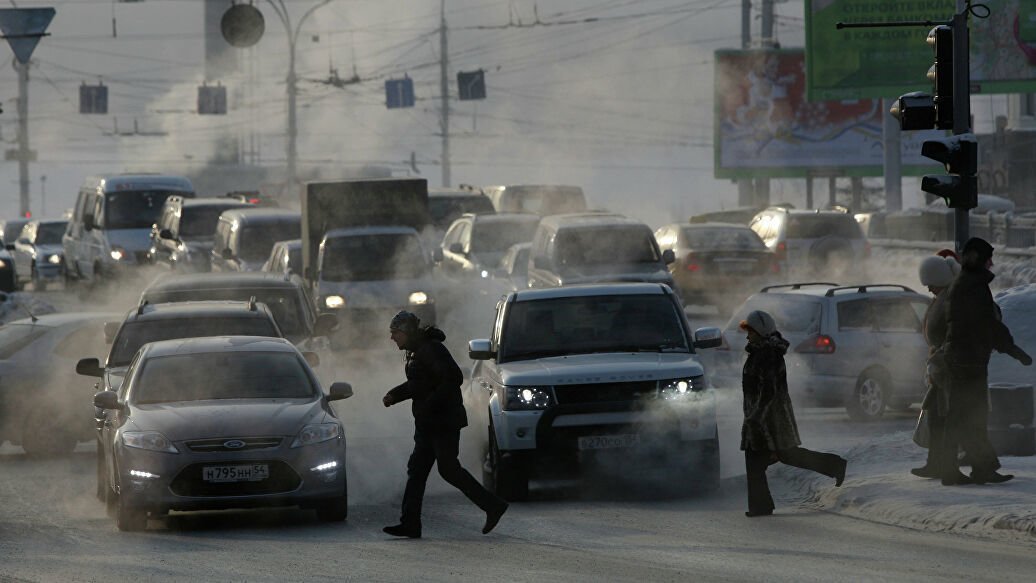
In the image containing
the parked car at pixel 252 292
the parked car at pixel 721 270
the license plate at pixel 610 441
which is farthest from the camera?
the parked car at pixel 721 270

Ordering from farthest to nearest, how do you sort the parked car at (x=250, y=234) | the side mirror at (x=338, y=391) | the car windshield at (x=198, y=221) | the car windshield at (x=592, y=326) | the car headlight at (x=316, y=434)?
1. the car windshield at (x=198, y=221)
2. the parked car at (x=250, y=234)
3. the car windshield at (x=592, y=326)
4. the side mirror at (x=338, y=391)
5. the car headlight at (x=316, y=434)

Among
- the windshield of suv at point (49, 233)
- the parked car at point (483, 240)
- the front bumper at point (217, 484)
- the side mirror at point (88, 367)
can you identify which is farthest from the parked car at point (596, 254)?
the windshield of suv at point (49, 233)

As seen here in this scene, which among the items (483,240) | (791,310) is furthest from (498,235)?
(791,310)

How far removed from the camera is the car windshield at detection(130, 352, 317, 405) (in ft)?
45.6

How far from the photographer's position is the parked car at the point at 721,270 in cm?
3275

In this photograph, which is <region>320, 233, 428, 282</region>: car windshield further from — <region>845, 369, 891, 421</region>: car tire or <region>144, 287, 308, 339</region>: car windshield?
<region>845, 369, 891, 421</region>: car tire

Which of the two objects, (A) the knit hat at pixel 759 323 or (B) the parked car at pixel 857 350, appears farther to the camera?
(B) the parked car at pixel 857 350

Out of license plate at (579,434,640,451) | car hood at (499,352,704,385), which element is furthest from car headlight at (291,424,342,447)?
license plate at (579,434,640,451)

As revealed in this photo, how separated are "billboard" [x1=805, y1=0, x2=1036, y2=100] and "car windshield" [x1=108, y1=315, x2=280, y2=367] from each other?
28.6 m

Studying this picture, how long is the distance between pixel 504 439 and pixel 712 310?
23.1m

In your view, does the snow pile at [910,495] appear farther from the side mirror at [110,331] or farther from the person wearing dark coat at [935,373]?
the side mirror at [110,331]

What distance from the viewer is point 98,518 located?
545 inches

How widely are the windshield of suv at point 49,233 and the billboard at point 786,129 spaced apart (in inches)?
963

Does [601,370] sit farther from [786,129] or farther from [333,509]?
[786,129]
